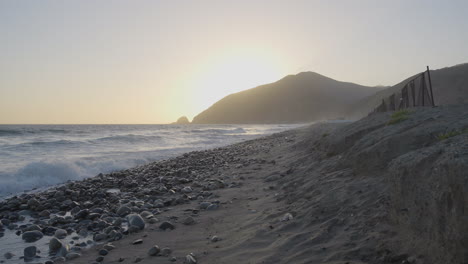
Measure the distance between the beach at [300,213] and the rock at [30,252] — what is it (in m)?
0.10

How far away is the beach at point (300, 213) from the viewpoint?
2533 mm

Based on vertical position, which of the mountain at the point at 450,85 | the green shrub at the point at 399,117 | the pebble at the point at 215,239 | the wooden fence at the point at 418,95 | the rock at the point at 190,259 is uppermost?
the mountain at the point at 450,85

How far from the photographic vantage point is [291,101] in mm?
158250

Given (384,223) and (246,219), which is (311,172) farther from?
(384,223)

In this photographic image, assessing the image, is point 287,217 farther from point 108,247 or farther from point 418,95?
point 418,95

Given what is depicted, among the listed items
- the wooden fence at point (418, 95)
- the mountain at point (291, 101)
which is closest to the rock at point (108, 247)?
the wooden fence at point (418, 95)

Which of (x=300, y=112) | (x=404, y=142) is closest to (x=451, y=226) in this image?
(x=404, y=142)

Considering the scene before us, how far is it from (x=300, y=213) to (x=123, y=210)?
334 cm

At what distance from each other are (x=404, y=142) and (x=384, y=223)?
1938 millimetres

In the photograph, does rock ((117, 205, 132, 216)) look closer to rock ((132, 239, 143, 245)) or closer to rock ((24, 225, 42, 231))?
rock ((24, 225, 42, 231))

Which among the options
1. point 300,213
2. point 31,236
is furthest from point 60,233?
point 300,213

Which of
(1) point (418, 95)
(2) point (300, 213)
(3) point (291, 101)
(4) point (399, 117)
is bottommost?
(2) point (300, 213)

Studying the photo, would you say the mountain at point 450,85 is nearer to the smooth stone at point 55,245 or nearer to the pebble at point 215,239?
the pebble at point 215,239

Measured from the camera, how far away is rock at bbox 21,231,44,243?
179 inches
